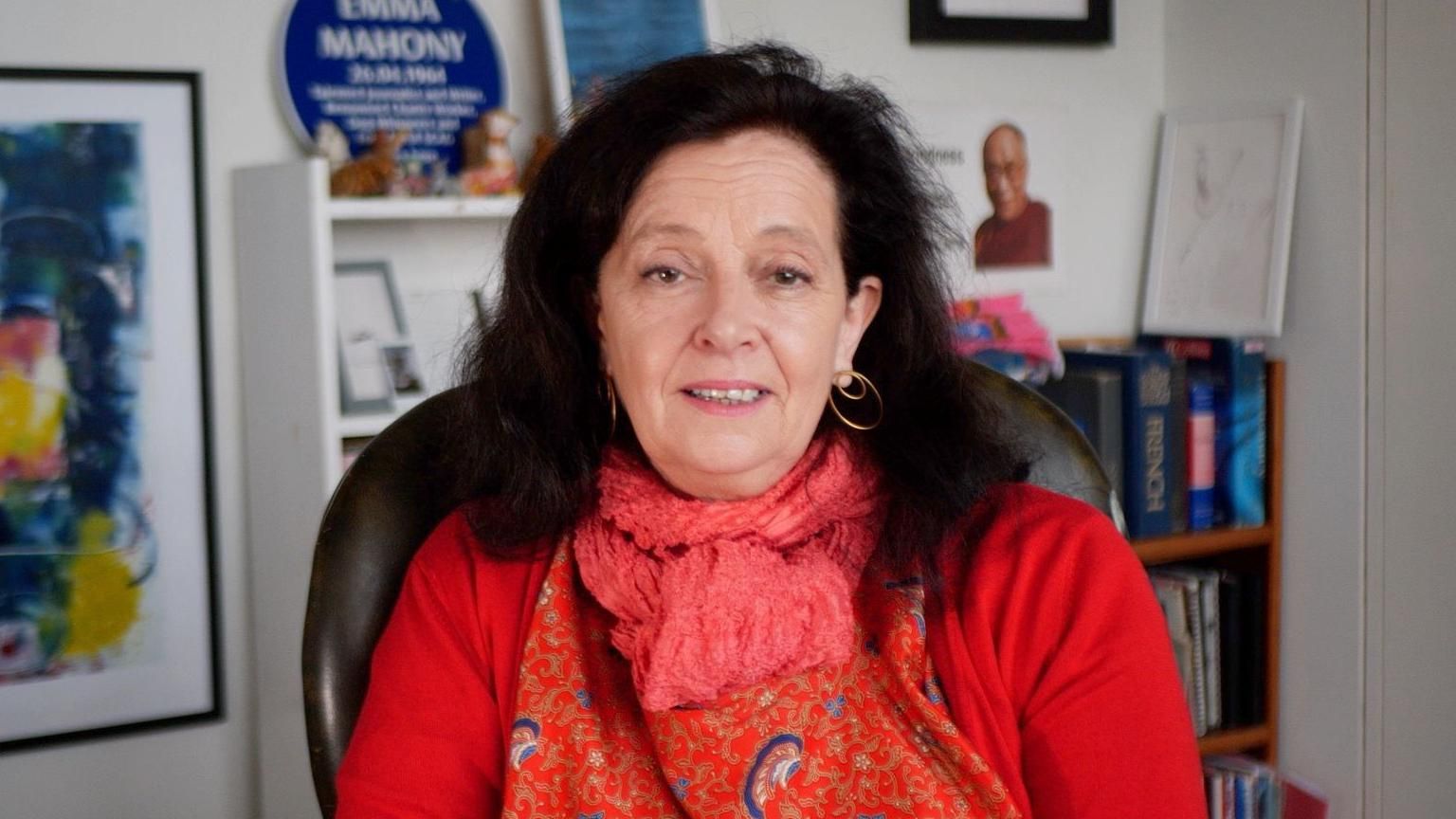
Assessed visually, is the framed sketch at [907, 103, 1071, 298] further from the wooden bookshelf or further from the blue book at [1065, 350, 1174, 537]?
the wooden bookshelf

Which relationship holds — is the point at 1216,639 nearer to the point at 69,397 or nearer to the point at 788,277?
the point at 788,277

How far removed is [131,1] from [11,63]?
188 millimetres

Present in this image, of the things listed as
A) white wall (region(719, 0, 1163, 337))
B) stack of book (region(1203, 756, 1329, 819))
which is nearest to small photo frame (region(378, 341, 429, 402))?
white wall (region(719, 0, 1163, 337))

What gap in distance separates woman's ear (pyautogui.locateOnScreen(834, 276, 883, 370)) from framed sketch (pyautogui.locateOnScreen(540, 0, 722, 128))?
3.00 ft

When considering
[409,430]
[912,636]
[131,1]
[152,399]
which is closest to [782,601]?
[912,636]

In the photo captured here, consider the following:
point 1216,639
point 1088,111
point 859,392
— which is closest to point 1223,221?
point 1088,111

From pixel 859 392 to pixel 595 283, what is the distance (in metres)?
0.30

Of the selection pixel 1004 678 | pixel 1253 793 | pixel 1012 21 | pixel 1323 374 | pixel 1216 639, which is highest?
pixel 1012 21

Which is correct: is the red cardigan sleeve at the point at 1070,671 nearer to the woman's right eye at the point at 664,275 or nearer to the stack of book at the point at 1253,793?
the woman's right eye at the point at 664,275

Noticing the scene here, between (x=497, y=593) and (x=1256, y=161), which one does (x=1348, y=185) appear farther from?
(x=497, y=593)

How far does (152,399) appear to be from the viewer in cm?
226

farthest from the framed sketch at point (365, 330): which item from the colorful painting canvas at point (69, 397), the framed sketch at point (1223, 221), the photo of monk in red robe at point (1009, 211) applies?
the framed sketch at point (1223, 221)

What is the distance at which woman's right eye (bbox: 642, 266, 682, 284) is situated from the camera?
1.48 m

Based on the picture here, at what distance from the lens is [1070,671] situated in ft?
4.50
